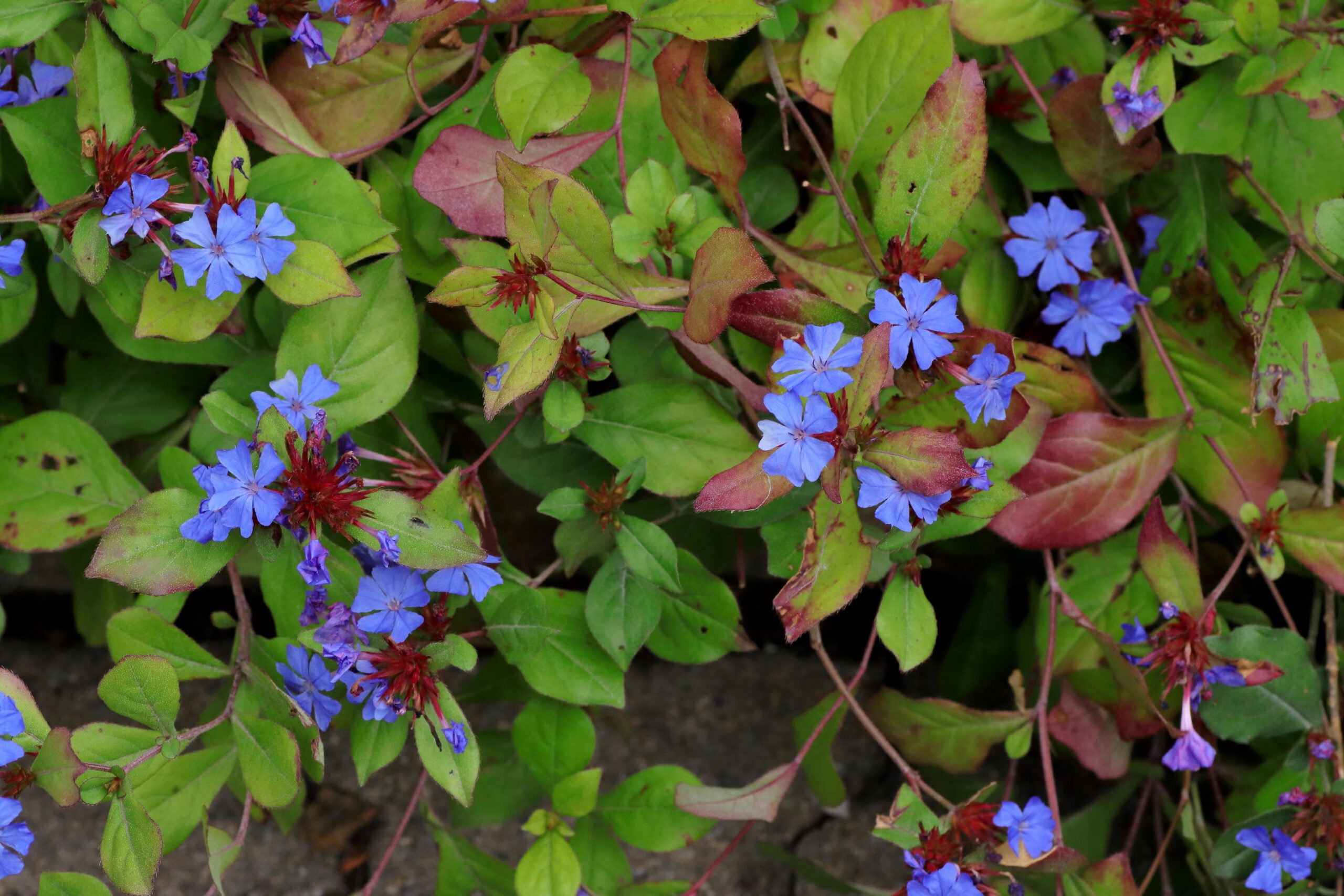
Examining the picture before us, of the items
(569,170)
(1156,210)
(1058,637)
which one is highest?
(569,170)

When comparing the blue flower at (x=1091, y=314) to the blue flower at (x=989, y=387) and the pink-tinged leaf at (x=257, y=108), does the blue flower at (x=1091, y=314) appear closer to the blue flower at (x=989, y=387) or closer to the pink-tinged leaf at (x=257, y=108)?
the blue flower at (x=989, y=387)

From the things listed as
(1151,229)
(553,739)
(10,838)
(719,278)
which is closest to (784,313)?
(719,278)

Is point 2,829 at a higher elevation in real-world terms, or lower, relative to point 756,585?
higher

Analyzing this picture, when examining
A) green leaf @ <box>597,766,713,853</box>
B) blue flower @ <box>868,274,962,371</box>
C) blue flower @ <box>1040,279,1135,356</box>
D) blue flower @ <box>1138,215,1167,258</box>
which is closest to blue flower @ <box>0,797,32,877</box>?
green leaf @ <box>597,766,713,853</box>

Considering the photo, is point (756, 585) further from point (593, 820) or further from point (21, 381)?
point (21, 381)

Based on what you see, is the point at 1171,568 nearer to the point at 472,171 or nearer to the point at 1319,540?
the point at 1319,540

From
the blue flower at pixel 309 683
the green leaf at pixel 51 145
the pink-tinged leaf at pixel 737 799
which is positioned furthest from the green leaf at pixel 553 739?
the green leaf at pixel 51 145

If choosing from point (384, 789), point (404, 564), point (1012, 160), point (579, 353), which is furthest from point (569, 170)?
point (384, 789)
